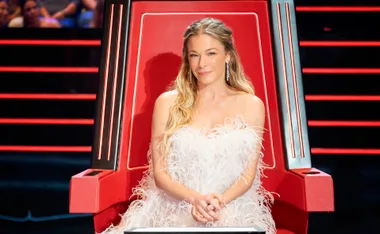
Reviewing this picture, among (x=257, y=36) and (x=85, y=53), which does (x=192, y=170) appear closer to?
(x=257, y=36)

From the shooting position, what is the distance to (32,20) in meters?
4.35

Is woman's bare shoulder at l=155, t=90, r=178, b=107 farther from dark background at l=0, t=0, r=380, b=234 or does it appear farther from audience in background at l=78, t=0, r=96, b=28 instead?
audience in background at l=78, t=0, r=96, b=28

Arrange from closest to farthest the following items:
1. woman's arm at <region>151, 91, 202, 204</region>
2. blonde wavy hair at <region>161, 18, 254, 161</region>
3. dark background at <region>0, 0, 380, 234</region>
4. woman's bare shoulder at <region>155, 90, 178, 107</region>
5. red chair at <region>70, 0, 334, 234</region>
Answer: woman's arm at <region>151, 91, 202, 204</region>
blonde wavy hair at <region>161, 18, 254, 161</region>
woman's bare shoulder at <region>155, 90, 178, 107</region>
red chair at <region>70, 0, 334, 234</region>
dark background at <region>0, 0, 380, 234</region>

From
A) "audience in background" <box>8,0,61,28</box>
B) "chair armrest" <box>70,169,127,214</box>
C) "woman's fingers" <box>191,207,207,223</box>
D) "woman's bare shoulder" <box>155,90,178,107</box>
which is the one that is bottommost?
"woman's fingers" <box>191,207,207,223</box>

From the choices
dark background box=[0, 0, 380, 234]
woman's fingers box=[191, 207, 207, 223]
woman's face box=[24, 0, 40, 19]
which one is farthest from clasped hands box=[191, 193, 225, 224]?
woman's face box=[24, 0, 40, 19]

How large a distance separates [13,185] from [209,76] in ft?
8.88

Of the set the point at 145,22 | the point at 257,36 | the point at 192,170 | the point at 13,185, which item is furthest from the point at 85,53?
the point at 192,170

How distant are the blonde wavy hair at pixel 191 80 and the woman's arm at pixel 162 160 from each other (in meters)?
0.03

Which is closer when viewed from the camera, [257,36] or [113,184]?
[113,184]

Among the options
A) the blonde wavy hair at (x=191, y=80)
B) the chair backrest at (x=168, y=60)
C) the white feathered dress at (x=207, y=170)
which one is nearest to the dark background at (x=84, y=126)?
the chair backrest at (x=168, y=60)

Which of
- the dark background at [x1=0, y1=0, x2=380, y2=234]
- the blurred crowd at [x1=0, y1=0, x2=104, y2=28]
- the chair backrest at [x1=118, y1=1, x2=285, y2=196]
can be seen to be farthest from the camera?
the blurred crowd at [x1=0, y1=0, x2=104, y2=28]

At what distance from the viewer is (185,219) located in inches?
Answer: 89.4

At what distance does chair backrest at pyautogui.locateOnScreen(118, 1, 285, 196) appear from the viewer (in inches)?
105

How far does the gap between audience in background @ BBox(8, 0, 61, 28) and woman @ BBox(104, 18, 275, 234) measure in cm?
224
